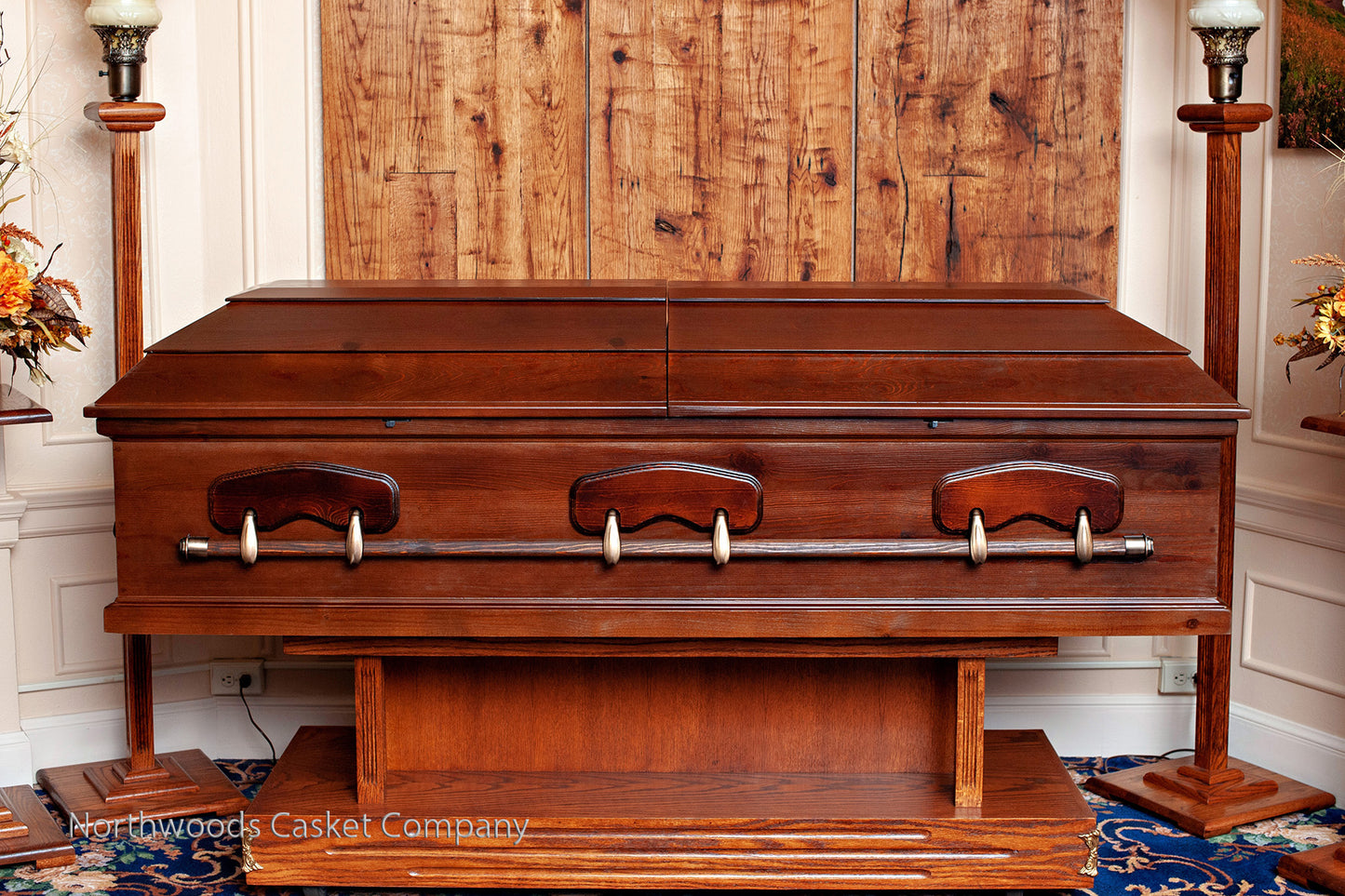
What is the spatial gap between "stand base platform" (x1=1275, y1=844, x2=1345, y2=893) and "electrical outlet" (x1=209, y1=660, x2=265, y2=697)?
8.60 ft

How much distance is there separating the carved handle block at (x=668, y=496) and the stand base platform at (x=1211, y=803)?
A: 1434mm

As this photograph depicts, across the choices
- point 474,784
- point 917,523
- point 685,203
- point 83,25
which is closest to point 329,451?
point 474,784

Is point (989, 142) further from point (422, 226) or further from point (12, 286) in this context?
point (12, 286)

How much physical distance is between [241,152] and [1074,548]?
92.1 inches

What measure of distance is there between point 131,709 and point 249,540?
1.02 m

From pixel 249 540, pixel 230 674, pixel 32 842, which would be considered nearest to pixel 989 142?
pixel 249 540

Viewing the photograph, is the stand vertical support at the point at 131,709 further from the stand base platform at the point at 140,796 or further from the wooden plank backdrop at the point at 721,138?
the wooden plank backdrop at the point at 721,138

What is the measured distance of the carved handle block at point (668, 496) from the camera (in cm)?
222

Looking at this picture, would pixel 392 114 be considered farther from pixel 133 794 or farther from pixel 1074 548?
pixel 1074 548

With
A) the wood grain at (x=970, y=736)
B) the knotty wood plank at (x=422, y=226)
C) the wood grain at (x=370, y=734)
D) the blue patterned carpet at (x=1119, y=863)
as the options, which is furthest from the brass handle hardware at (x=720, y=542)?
the knotty wood plank at (x=422, y=226)

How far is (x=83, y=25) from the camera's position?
298 centimetres

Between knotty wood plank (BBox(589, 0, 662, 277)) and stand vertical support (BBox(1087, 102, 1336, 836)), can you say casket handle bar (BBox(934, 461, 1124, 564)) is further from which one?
knotty wood plank (BBox(589, 0, 662, 277))

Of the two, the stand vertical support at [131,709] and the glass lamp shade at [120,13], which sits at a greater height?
the glass lamp shade at [120,13]

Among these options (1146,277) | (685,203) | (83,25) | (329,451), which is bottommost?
(329,451)
